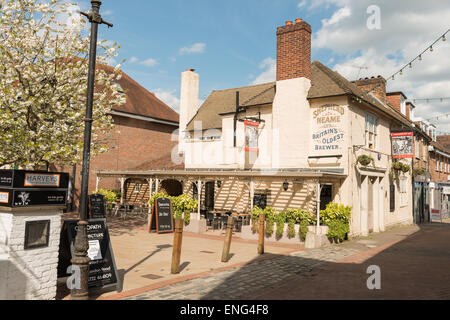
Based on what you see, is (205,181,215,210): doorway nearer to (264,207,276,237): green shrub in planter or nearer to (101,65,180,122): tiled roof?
(264,207,276,237): green shrub in planter

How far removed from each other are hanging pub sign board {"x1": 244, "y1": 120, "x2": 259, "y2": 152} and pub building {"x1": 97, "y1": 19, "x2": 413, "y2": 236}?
0.05 metres

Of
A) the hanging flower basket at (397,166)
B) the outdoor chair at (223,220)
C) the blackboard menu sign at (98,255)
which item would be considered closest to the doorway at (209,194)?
the outdoor chair at (223,220)

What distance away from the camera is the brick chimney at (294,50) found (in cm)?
1652

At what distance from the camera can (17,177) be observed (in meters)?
5.73

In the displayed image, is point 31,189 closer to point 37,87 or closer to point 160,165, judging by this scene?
point 37,87

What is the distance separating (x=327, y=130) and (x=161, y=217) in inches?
329

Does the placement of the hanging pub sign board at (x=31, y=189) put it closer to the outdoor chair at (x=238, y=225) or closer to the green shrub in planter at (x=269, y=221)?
the green shrub in planter at (x=269, y=221)

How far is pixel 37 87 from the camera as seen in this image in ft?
33.3

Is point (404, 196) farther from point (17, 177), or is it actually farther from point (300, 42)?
point (17, 177)

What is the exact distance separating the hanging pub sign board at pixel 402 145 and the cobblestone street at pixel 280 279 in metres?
8.27

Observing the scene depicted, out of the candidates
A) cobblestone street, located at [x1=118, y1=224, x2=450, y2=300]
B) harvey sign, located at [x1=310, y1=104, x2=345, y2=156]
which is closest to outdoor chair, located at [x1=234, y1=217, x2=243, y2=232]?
harvey sign, located at [x1=310, y1=104, x2=345, y2=156]

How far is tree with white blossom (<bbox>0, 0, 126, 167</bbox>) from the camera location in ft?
31.6

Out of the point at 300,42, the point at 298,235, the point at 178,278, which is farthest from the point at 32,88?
the point at 300,42
